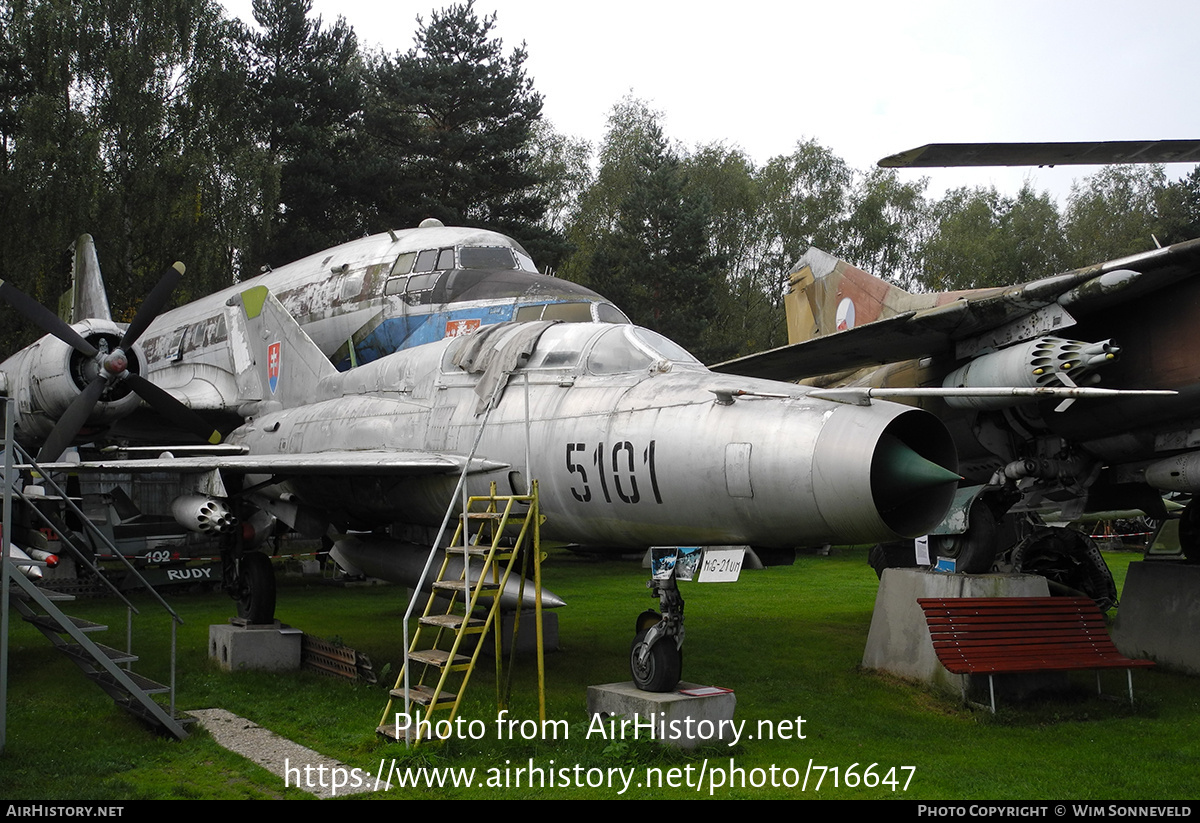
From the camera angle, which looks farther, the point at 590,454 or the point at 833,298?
the point at 833,298

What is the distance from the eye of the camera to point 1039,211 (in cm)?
4331

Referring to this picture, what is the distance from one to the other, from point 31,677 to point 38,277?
17.5 meters

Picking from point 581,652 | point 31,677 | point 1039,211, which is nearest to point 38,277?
point 31,677

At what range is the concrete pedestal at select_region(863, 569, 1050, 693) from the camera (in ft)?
29.3

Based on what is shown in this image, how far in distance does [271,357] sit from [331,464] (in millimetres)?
4990

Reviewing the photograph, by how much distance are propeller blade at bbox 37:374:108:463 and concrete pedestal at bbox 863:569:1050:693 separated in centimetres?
1121

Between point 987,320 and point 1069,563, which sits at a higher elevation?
point 987,320

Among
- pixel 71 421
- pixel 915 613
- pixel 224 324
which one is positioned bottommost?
pixel 915 613

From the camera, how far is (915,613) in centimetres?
937

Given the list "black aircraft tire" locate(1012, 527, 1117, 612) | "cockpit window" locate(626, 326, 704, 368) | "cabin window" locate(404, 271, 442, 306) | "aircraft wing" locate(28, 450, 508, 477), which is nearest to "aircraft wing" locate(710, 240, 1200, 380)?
"cockpit window" locate(626, 326, 704, 368)

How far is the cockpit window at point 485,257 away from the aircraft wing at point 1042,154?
28.7 ft

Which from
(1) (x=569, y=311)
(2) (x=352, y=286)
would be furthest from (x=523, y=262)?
(1) (x=569, y=311)

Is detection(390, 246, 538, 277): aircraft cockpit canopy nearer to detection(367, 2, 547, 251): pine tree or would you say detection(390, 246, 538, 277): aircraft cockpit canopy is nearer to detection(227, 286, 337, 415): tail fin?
detection(227, 286, 337, 415): tail fin

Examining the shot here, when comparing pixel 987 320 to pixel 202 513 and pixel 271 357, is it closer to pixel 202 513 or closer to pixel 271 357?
pixel 202 513
